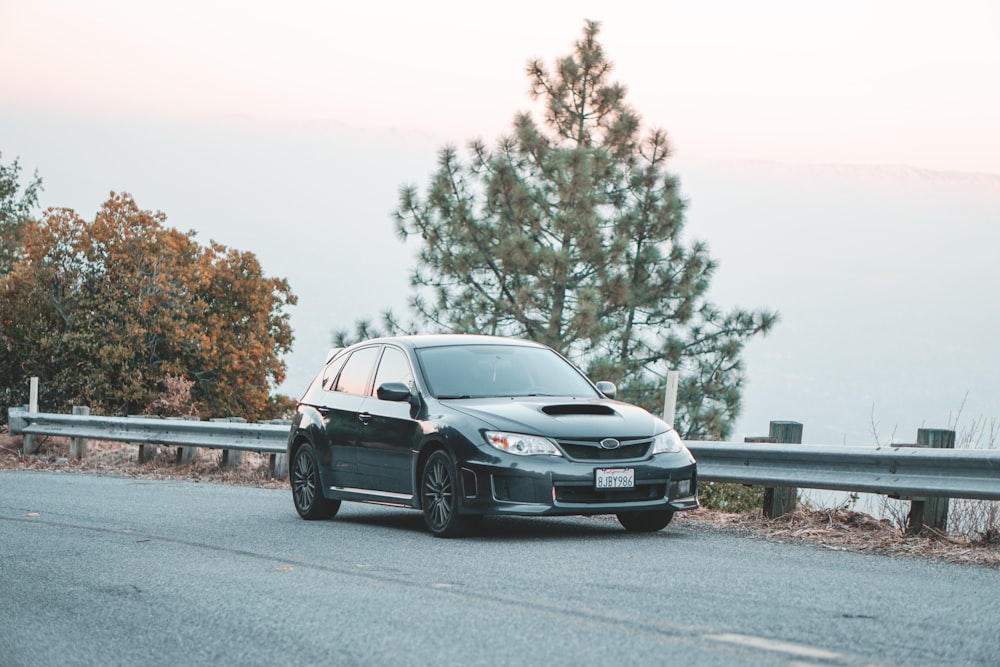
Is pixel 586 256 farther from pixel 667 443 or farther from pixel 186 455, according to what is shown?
pixel 667 443

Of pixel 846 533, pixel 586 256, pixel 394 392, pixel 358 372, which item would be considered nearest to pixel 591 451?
pixel 394 392

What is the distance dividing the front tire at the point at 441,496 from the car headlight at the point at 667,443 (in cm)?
151

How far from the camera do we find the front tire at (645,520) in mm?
10812

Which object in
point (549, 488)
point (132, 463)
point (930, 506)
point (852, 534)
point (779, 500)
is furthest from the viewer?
point (132, 463)

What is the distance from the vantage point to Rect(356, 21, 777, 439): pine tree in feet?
115

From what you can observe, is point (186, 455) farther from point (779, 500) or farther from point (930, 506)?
point (930, 506)

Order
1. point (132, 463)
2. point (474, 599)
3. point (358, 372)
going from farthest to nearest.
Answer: point (132, 463) → point (358, 372) → point (474, 599)

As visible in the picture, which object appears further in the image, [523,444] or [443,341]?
[443,341]

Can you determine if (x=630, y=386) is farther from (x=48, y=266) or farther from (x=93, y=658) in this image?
(x=93, y=658)

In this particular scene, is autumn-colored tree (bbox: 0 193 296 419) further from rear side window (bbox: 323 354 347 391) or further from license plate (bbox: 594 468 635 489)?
license plate (bbox: 594 468 635 489)

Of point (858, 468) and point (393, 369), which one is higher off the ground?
point (393, 369)

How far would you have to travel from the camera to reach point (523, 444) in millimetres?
10219

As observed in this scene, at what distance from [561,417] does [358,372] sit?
8.95 feet

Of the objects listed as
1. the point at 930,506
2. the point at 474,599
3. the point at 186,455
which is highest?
the point at 930,506
